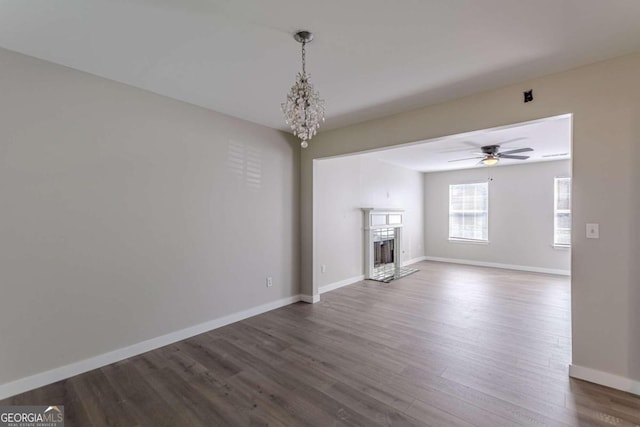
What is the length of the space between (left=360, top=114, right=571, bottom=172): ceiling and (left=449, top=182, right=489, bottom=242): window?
2.29 ft

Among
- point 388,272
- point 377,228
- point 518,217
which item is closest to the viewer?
point 377,228

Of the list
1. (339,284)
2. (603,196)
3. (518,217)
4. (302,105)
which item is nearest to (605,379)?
(603,196)

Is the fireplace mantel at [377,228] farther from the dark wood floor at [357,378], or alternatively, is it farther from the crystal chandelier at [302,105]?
the crystal chandelier at [302,105]

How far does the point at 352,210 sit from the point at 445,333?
2.87 meters

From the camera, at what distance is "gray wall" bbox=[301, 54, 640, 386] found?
2.17 m

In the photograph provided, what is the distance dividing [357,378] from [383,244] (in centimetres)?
432

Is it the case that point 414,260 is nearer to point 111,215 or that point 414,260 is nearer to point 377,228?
point 377,228

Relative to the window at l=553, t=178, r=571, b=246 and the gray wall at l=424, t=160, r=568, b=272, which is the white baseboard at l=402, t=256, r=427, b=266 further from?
the window at l=553, t=178, r=571, b=246

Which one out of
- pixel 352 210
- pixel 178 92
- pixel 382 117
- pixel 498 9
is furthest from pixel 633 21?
pixel 352 210

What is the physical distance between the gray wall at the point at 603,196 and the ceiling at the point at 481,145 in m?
0.52

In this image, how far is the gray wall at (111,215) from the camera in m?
2.19

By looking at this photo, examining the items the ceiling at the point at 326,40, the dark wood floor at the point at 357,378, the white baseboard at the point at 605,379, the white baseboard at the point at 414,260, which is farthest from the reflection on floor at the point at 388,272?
the ceiling at the point at 326,40

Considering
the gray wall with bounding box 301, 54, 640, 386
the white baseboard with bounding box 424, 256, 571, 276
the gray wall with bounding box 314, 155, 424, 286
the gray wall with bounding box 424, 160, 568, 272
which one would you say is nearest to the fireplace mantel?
the gray wall with bounding box 314, 155, 424, 286

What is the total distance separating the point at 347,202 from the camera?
543cm
